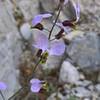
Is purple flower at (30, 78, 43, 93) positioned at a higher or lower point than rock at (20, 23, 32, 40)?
higher

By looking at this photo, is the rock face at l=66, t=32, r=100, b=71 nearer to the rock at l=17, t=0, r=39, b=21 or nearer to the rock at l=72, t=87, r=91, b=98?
the rock at l=72, t=87, r=91, b=98

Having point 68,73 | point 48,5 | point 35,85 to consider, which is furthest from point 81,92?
point 35,85

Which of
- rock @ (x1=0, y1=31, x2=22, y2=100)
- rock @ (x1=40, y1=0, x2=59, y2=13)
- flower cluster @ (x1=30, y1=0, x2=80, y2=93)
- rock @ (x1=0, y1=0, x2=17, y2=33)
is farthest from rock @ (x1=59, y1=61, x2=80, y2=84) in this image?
flower cluster @ (x1=30, y1=0, x2=80, y2=93)

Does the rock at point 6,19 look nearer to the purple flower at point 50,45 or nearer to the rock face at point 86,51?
the rock face at point 86,51

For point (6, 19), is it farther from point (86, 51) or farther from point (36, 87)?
point (36, 87)

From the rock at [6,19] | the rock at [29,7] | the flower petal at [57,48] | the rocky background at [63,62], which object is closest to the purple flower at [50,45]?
the flower petal at [57,48]

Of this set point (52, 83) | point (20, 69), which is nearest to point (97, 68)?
point (52, 83)

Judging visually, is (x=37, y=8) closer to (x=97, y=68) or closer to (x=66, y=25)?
(x=97, y=68)

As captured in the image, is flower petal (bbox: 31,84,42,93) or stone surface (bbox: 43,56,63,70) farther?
stone surface (bbox: 43,56,63,70)
